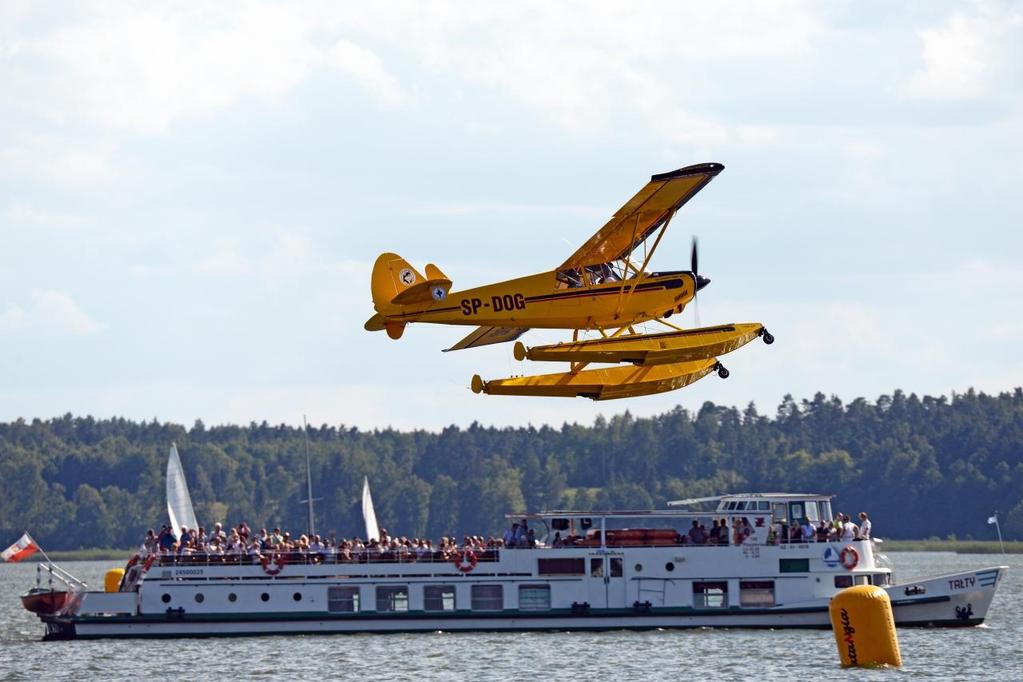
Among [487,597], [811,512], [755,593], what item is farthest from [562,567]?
[811,512]

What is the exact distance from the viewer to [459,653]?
5316cm

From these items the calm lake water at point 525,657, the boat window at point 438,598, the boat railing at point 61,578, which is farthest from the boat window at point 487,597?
the boat railing at point 61,578

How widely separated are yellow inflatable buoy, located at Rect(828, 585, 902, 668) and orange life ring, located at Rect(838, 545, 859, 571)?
29.5 ft

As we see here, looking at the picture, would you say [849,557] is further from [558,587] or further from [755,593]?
[558,587]

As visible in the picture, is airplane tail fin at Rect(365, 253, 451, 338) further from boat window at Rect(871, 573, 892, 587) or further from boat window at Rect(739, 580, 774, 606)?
Answer: boat window at Rect(871, 573, 892, 587)

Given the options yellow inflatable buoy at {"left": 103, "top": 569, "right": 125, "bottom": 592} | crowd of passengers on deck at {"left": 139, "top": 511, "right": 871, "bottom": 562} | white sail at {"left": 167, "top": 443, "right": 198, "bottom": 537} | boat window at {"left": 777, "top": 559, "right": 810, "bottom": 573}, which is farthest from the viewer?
white sail at {"left": 167, "top": 443, "right": 198, "bottom": 537}

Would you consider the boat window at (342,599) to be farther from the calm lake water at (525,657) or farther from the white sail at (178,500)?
the white sail at (178,500)

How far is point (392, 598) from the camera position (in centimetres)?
5791

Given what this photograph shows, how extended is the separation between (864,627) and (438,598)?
15.4 meters

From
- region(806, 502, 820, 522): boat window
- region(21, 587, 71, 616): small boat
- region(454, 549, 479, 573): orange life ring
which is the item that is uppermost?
region(806, 502, 820, 522): boat window

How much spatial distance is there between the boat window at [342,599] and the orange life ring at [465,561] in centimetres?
310

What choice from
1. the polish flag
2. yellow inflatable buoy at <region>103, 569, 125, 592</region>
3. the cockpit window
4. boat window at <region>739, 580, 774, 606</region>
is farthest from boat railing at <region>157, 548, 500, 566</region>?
the cockpit window

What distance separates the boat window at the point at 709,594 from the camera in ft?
186

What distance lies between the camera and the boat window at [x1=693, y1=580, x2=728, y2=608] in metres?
56.8
